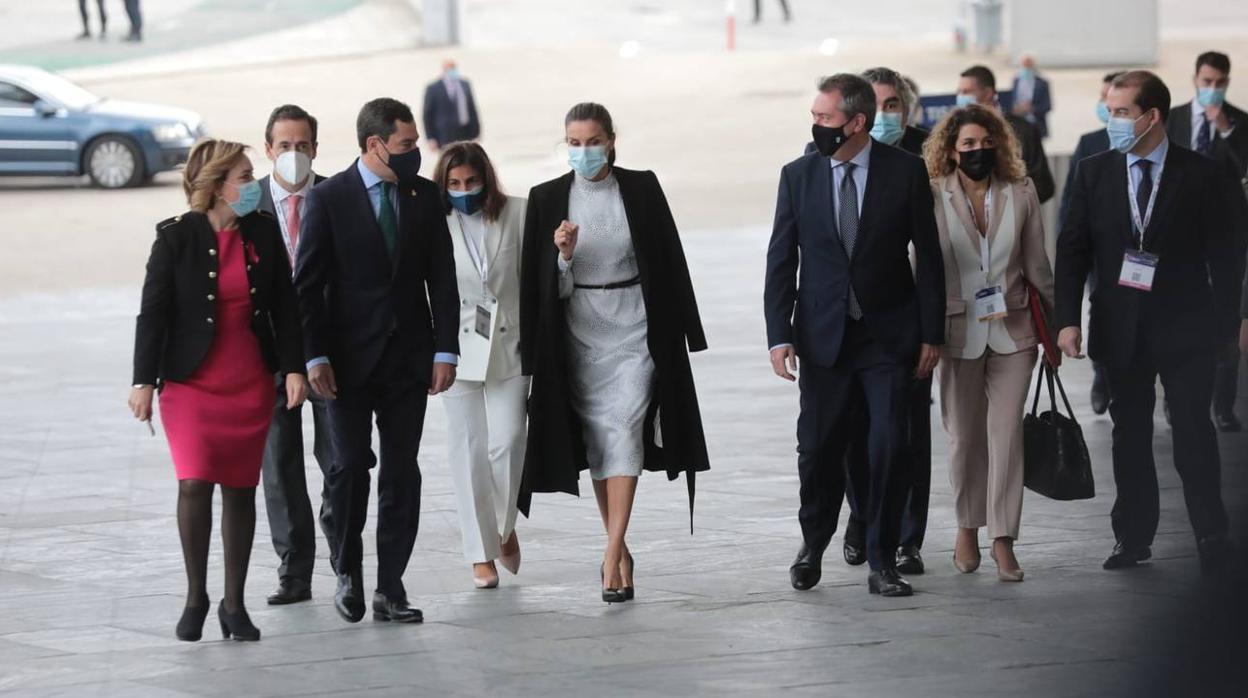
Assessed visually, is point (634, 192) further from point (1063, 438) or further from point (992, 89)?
point (992, 89)

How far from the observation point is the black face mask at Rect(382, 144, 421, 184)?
21.6 ft

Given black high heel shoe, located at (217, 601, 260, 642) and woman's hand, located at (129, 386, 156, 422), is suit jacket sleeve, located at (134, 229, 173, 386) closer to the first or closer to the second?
woman's hand, located at (129, 386, 156, 422)

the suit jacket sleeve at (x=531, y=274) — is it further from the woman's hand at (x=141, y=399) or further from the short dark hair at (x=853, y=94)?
the woman's hand at (x=141, y=399)

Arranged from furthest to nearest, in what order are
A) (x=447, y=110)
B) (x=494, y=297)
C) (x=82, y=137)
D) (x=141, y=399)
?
(x=82, y=137) → (x=447, y=110) → (x=494, y=297) → (x=141, y=399)

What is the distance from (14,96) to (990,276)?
21.9 m

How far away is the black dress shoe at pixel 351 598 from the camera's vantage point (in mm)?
6629

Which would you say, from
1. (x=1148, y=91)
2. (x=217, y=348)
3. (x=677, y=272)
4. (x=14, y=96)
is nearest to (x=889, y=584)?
(x=677, y=272)

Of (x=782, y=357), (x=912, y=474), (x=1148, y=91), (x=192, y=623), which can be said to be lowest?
(x=192, y=623)

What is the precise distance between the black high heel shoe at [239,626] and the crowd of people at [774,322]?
300 millimetres

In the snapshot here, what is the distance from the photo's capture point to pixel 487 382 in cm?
730

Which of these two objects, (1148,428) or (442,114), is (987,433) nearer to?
(1148,428)

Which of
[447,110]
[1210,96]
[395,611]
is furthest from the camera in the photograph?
[447,110]

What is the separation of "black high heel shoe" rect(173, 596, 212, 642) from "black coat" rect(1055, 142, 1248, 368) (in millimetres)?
3116

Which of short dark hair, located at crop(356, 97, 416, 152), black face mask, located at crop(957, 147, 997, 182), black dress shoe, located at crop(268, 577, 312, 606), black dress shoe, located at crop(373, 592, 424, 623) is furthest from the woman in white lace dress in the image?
black face mask, located at crop(957, 147, 997, 182)
